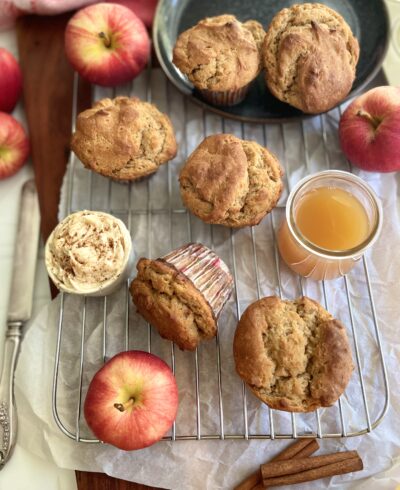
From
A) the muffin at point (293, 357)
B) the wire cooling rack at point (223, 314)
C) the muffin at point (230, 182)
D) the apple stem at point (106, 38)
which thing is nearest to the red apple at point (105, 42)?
the apple stem at point (106, 38)

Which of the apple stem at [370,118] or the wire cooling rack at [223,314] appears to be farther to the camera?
the apple stem at [370,118]

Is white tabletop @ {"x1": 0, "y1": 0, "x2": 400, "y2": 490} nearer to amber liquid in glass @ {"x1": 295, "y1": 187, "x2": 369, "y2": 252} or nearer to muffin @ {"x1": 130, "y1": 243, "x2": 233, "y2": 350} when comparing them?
muffin @ {"x1": 130, "y1": 243, "x2": 233, "y2": 350}

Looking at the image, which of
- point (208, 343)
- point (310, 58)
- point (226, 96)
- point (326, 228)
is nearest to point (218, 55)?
point (226, 96)

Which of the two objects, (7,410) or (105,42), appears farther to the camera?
(105,42)

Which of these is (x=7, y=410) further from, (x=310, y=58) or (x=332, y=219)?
(x=310, y=58)

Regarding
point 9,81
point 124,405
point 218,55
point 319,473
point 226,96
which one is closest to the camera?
point 124,405

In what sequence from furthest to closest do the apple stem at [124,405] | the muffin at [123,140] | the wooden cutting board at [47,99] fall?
the wooden cutting board at [47,99] < the muffin at [123,140] < the apple stem at [124,405]

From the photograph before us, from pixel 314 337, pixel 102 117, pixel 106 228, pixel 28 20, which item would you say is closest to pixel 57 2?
pixel 28 20

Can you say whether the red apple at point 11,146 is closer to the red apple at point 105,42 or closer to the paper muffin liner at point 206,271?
the red apple at point 105,42
